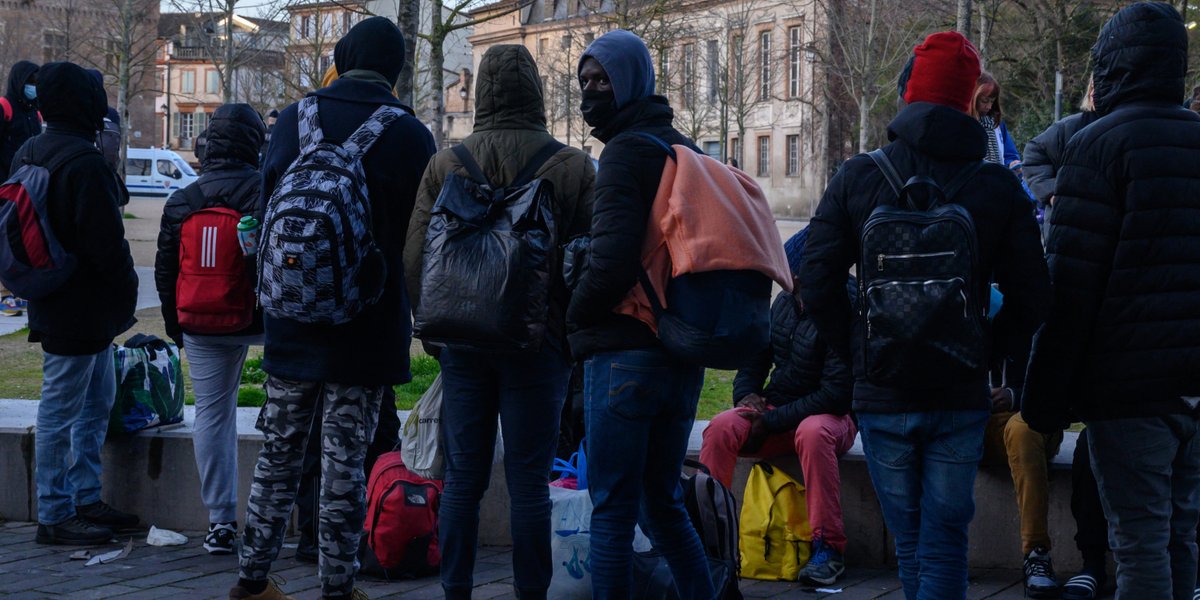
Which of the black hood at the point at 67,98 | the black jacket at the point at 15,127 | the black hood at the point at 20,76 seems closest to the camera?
the black hood at the point at 67,98

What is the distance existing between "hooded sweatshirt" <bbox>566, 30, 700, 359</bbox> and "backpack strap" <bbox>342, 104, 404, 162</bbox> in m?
0.78

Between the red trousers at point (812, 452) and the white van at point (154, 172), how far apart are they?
53.9 meters

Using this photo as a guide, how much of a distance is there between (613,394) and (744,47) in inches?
1890

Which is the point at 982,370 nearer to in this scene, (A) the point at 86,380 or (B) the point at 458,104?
(A) the point at 86,380

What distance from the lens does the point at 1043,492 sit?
5.46 meters

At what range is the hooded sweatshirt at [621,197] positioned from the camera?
3992 mm

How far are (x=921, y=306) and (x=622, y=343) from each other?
931mm

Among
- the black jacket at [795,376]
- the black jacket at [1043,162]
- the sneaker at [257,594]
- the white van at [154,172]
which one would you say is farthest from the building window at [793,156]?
the sneaker at [257,594]

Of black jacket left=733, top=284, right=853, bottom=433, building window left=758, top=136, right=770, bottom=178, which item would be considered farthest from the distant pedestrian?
building window left=758, top=136, right=770, bottom=178

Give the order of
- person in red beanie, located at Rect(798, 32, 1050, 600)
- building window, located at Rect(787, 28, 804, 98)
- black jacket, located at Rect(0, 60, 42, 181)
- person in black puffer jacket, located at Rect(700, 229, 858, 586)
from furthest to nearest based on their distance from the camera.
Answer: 1. building window, located at Rect(787, 28, 804, 98)
2. black jacket, located at Rect(0, 60, 42, 181)
3. person in black puffer jacket, located at Rect(700, 229, 858, 586)
4. person in red beanie, located at Rect(798, 32, 1050, 600)

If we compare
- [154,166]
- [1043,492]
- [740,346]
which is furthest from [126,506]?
[154,166]

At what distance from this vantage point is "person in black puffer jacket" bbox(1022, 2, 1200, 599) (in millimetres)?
3832

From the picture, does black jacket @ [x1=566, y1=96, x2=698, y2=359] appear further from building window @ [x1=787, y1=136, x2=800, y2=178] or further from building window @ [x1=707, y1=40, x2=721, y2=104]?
building window @ [x1=787, y1=136, x2=800, y2=178]

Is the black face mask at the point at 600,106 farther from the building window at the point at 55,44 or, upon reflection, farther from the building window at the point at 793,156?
the building window at the point at 793,156
